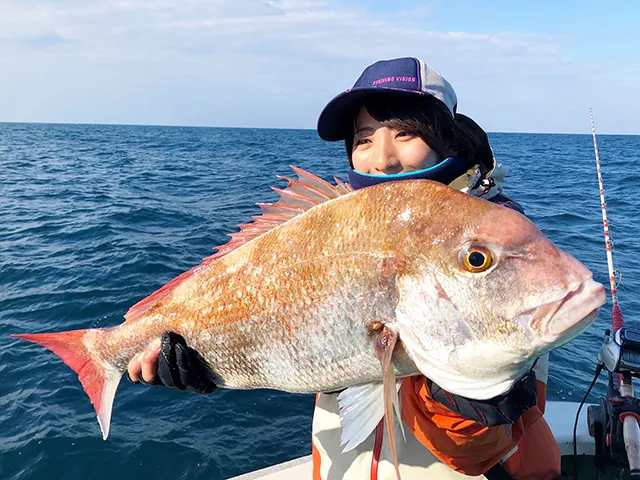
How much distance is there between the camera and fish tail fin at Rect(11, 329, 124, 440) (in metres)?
2.48

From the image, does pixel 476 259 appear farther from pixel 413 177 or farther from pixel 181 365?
pixel 181 365

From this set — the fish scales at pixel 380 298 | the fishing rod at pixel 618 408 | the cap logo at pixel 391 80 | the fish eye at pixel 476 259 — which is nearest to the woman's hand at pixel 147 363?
the fish scales at pixel 380 298

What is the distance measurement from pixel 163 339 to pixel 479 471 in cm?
148

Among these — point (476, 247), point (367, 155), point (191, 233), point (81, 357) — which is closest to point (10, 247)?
point (191, 233)

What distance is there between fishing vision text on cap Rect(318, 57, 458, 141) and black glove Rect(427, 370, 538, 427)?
127 cm

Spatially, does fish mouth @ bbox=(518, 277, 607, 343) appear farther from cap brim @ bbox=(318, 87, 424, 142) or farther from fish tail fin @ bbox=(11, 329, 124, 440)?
fish tail fin @ bbox=(11, 329, 124, 440)

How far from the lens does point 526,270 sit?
145 cm

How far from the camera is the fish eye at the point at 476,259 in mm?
1506

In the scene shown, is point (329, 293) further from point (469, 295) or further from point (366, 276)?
point (469, 295)

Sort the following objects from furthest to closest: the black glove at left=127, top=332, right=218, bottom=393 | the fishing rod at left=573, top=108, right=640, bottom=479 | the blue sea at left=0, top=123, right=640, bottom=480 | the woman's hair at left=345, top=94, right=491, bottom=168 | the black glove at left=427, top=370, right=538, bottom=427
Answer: the blue sea at left=0, top=123, right=640, bottom=480
the fishing rod at left=573, top=108, right=640, bottom=479
the woman's hair at left=345, top=94, right=491, bottom=168
the black glove at left=127, top=332, right=218, bottom=393
the black glove at left=427, top=370, right=538, bottom=427

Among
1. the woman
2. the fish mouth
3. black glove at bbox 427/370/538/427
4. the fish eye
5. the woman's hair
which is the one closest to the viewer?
the fish mouth

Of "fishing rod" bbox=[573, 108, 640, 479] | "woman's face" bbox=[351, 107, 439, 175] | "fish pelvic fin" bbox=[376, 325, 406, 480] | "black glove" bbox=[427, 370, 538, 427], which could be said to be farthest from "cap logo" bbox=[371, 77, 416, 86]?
"fishing rod" bbox=[573, 108, 640, 479]

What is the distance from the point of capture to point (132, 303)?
865cm

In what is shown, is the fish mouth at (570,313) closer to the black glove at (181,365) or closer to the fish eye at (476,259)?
the fish eye at (476,259)
